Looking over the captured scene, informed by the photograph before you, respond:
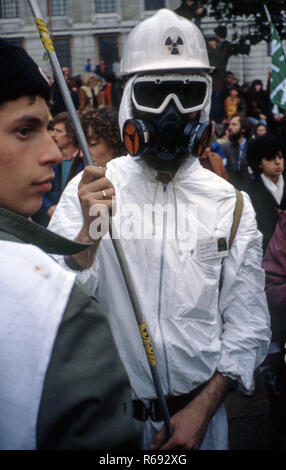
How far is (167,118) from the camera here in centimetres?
197

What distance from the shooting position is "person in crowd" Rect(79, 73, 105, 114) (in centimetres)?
1062

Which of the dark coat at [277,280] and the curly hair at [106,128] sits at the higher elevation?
the curly hair at [106,128]

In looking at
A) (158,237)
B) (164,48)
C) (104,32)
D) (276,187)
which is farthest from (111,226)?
(104,32)

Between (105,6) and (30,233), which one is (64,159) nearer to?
(30,233)

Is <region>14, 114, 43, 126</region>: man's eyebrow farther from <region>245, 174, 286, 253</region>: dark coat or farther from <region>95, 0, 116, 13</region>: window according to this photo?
<region>95, 0, 116, 13</region>: window

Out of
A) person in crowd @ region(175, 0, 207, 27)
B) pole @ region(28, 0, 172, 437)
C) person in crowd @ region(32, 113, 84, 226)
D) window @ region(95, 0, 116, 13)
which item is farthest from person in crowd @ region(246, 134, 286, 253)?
window @ region(95, 0, 116, 13)

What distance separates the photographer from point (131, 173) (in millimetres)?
1938

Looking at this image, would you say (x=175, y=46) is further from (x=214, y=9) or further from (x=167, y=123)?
(x=214, y=9)

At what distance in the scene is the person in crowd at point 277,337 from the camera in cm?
276

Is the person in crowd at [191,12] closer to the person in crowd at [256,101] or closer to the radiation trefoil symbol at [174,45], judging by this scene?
the person in crowd at [256,101]

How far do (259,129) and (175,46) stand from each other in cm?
690

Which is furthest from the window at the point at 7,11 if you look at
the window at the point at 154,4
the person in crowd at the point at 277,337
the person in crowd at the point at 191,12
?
the window at the point at 154,4

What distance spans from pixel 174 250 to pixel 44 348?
3.14ft

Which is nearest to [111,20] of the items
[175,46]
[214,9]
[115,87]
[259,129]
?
[214,9]
